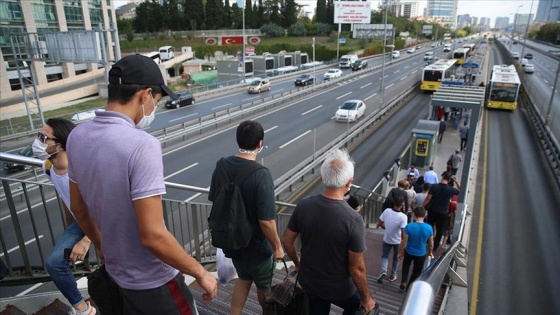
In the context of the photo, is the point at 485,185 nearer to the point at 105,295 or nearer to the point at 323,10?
the point at 105,295

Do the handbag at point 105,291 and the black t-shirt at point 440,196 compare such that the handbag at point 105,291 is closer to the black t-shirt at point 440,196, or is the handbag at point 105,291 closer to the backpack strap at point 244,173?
the backpack strap at point 244,173

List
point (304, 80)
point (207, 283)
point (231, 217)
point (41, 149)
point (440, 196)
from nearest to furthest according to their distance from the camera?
point (207, 283)
point (231, 217)
point (41, 149)
point (440, 196)
point (304, 80)

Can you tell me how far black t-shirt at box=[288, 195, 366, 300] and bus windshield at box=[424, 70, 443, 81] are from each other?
1432 inches

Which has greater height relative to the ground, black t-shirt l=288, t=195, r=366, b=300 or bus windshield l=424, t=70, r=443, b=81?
black t-shirt l=288, t=195, r=366, b=300

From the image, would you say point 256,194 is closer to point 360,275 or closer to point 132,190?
point 360,275

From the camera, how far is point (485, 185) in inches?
604

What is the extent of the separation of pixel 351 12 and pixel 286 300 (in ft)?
239

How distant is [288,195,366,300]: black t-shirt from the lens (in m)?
3.04

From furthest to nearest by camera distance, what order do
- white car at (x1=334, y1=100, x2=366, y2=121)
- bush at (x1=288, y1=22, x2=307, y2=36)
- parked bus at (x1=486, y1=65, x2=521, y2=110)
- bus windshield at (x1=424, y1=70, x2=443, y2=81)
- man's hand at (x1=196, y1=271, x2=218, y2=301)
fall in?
bush at (x1=288, y1=22, x2=307, y2=36), bus windshield at (x1=424, y1=70, x2=443, y2=81), parked bus at (x1=486, y1=65, x2=521, y2=110), white car at (x1=334, y1=100, x2=366, y2=121), man's hand at (x1=196, y1=271, x2=218, y2=301)

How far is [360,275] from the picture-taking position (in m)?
3.16

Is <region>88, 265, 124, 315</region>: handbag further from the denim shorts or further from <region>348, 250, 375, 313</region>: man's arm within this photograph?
<region>348, 250, 375, 313</region>: man's arm

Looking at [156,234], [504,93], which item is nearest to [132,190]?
[156,234]

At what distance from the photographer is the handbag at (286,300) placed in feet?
10.3

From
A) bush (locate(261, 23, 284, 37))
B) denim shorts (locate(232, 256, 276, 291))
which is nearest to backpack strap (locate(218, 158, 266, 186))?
denim shorts (locate(232, 256, 276, 291))
